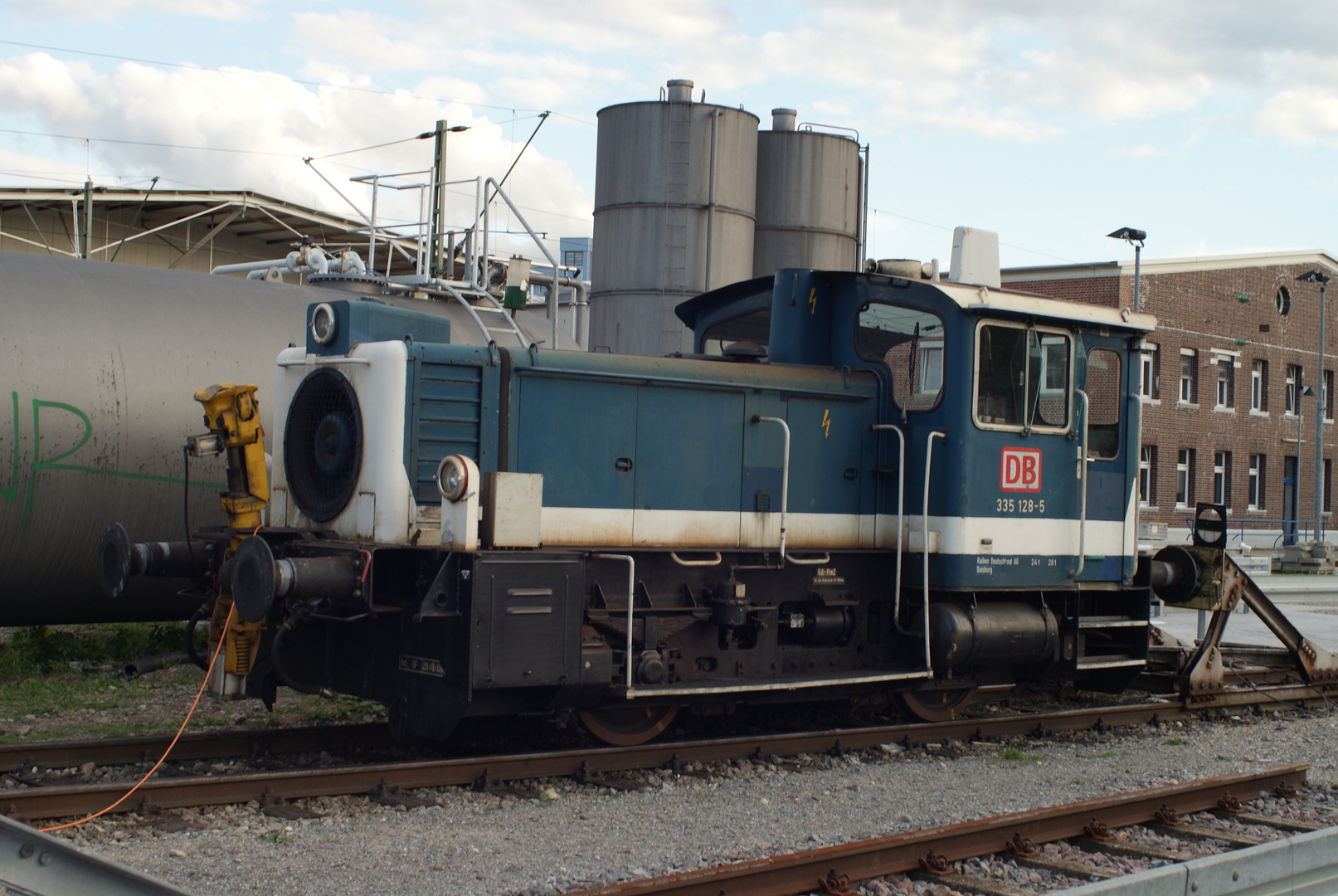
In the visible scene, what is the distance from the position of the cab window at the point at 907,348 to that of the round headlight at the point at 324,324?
3462 millimetres

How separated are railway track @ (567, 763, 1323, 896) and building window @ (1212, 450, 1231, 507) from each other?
94.1 feet

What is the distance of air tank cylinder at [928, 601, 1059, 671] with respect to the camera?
7.68 meters

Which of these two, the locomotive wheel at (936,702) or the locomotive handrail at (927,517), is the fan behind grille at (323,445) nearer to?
the locomotive handrail at (927,517)

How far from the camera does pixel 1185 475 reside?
3203cm

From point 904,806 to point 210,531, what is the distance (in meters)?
4.19

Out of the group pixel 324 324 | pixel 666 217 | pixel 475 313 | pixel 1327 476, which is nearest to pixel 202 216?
pixel 666 217

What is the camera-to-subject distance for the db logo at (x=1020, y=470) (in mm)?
7891

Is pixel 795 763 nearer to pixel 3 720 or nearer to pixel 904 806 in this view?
pixel 904 806

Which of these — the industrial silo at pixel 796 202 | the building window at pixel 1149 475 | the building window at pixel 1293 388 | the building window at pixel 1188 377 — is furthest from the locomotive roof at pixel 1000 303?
the building window at pixel 1293 388

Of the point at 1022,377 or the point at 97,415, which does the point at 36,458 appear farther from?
the point at 1022,377

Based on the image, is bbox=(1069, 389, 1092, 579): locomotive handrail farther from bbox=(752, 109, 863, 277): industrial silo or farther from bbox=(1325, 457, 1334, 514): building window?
bbox=(1325, 457, 1334, 514): building window

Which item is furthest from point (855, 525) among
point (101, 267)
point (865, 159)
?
point (865, 159)

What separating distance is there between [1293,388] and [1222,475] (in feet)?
14.9

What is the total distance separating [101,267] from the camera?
9.58 m
